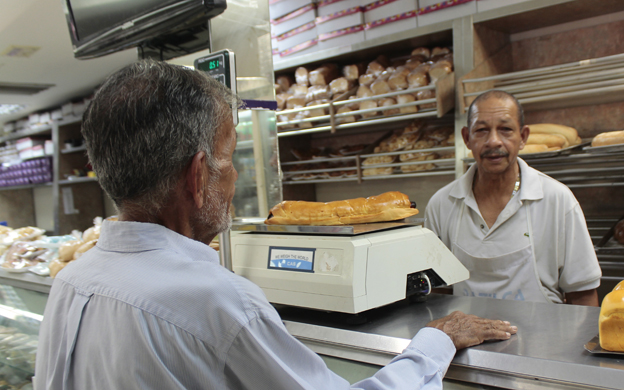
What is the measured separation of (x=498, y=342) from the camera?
0.95 m

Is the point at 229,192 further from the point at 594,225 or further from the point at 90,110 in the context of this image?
the point at 594,225

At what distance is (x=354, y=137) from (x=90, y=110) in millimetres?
2728

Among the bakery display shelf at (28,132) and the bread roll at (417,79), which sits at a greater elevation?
the bakery display shelf at (28,132)

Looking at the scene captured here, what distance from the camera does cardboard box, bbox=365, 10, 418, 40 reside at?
2.56 meters

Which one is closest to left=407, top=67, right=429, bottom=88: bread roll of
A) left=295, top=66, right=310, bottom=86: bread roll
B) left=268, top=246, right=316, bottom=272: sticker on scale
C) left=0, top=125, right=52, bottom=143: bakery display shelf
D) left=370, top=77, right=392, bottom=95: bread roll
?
left=370, top=77, right=392, bottom=95: bread roll

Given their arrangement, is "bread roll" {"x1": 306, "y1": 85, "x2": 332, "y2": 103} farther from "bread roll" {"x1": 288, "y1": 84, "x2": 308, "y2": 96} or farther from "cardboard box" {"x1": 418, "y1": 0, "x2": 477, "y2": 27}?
"cardboard box" {"x1": 418, "y1": 0, "x2": 477, "y2": 27}

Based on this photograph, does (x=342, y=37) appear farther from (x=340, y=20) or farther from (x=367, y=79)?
(x=367, y=79)

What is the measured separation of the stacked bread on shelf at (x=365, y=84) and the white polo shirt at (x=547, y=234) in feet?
2.98

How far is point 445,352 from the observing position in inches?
34.8

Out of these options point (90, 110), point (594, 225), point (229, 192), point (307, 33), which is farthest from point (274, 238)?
point (307, 33)

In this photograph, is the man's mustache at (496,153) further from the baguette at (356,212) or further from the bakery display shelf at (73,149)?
the bakery display shelf at (73,149)

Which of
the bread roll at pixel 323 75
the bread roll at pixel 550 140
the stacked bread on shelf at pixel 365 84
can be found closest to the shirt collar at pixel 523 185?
the bread roll at pixel 550 140

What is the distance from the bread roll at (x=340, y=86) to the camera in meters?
2.85

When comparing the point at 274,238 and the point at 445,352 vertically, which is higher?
the point at 274,238
